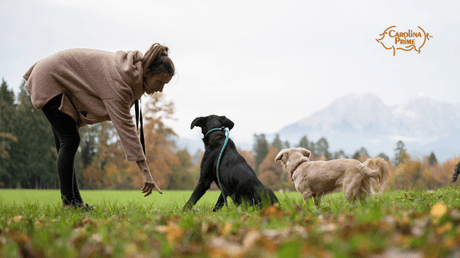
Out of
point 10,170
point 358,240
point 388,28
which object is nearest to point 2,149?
point 10,170

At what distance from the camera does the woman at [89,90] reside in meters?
3.60

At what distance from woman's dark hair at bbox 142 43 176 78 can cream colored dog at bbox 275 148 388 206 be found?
7.84 ft

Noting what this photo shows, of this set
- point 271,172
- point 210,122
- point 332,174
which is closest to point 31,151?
point 271,172

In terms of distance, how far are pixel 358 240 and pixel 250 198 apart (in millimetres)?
2344

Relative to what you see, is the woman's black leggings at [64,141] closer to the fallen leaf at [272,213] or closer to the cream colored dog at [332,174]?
the fallen leaf at [272,213]

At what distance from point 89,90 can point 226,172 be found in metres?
1.89

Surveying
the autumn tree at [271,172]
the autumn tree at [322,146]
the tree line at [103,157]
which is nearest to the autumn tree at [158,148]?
the tree line at [103,157]

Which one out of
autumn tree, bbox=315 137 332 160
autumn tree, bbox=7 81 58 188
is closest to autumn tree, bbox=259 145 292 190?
autumn tree, bbox=315 137 332 160

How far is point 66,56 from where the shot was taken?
12.2 ft

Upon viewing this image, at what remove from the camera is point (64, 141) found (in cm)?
371

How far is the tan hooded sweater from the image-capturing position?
11.8ft

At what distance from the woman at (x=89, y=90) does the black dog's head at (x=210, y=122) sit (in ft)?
2.91

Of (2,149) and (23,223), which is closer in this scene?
(23,223)

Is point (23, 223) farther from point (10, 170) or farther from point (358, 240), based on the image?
point (10, 170)
